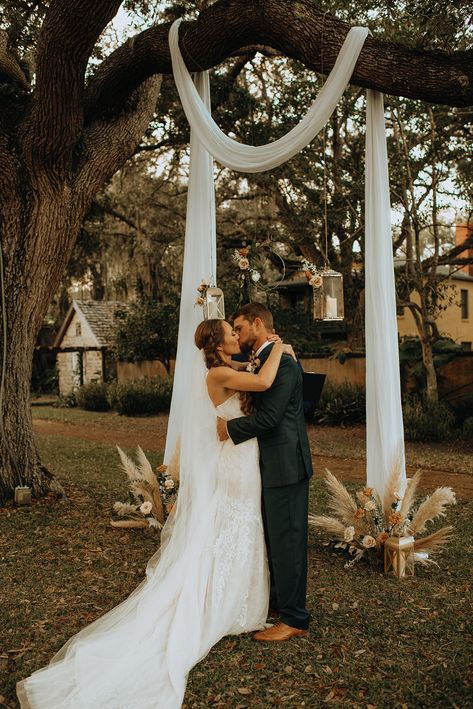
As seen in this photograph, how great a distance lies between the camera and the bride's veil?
3275 mm

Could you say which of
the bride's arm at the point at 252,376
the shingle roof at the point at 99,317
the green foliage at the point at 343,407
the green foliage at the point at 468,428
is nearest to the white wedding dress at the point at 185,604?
the bride's arm at the point at 252,376

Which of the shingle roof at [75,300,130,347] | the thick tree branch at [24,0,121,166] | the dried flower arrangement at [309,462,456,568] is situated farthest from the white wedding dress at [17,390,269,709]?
the shingle roof at [75,300,130,347]

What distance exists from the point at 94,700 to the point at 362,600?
2094 mm

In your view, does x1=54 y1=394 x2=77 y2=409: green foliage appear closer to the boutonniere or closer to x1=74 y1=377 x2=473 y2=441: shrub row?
x1=74 y1=377 x2=473 y2=441: shrub row

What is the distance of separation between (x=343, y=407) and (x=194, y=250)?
9350 mm

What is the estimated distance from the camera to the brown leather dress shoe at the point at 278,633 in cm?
397

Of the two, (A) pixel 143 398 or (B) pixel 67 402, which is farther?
(B) pixel 67 402

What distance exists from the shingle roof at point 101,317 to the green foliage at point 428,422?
14667mm

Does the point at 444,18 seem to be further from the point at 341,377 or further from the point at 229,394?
the point at 341,377

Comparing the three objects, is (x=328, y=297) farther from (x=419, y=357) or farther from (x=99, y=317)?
(x=99, y=317)

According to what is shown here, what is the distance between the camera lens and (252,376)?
13.5ft

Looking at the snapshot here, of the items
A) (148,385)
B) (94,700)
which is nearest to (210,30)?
(94,700)

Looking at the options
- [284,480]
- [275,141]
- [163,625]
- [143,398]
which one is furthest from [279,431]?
[143,398]

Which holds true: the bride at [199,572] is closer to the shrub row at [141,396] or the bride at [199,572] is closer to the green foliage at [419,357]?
the green foliage at [419,357]
